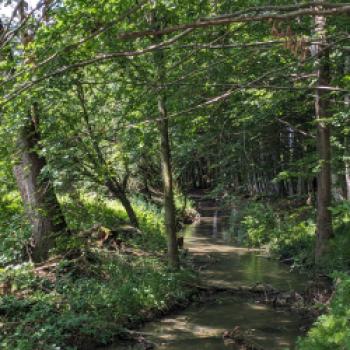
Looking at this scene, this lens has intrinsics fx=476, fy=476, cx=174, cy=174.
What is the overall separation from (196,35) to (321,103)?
5.60 meters

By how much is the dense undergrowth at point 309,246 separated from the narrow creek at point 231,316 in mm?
624

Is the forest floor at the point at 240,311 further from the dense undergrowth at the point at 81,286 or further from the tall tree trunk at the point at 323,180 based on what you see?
the tall tree trunk at the point at 323,180

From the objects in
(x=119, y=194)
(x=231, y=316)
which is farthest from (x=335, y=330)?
(x=119, y=194)

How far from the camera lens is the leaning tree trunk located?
9.59 metres

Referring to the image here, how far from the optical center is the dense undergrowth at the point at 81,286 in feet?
23.3

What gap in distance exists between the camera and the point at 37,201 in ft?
31.7

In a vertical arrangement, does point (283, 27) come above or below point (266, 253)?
above

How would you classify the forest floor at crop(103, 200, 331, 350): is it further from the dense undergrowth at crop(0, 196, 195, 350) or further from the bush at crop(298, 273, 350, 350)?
the bush at crop(298, 273, 350, 350)

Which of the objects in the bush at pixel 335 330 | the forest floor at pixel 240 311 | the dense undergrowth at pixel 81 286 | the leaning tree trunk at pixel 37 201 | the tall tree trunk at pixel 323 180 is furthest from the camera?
the tall tree trunk at pixel 323 180

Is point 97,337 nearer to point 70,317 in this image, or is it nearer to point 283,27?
point 70,317

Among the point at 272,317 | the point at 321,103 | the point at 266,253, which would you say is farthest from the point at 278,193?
the point at 272,317

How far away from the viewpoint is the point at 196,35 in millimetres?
5730

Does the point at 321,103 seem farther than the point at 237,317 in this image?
Yes

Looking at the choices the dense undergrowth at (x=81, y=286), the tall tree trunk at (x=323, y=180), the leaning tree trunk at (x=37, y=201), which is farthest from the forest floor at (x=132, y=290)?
the tall tree trunk at (x=323, y=180)
